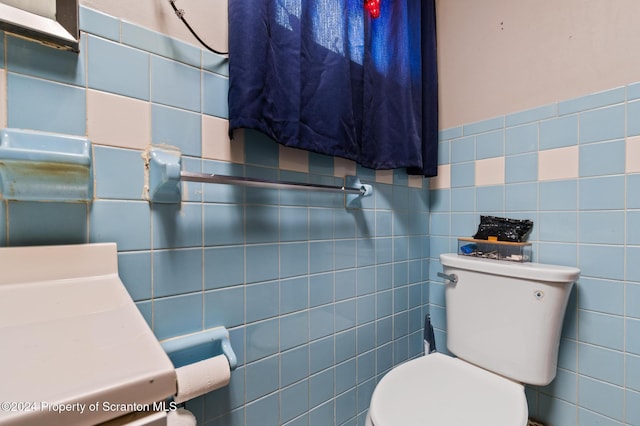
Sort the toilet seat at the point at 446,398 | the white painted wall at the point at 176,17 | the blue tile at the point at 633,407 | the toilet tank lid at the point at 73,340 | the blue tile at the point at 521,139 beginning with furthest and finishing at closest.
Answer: the blue tile at the point at 521,139 → the blue tile at the point at 633,407 → the toilet seat at the point at 446,398 → the white painted wall at the point at 176,17 → the toilet tank lid at the point at 73,340

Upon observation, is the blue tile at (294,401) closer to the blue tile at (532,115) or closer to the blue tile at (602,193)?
the blue tile at (602,193)

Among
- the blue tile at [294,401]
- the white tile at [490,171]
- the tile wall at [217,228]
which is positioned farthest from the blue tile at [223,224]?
the white tile at [490,171]

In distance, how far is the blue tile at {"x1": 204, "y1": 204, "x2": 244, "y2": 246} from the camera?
29.4 inches

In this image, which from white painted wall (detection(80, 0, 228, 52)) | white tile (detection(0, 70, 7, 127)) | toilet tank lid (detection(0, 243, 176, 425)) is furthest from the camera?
white painted wall (detection(80, 0, 228, 52))

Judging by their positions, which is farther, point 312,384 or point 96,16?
point 312,384

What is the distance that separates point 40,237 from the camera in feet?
1.81

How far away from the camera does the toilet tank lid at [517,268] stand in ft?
2.83

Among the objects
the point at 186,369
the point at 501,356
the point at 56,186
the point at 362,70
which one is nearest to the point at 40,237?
the point at 56,186

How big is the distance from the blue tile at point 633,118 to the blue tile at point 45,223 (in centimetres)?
153

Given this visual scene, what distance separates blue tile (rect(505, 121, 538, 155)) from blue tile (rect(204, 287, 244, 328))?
1164 millimetres

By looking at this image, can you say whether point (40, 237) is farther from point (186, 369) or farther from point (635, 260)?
point (635, 260)

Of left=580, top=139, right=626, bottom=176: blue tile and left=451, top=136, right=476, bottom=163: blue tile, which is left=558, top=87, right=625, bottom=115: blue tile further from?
left=451, top=136, right=476, bottom=163: blue tile

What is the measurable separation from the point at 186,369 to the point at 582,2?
1.66 m

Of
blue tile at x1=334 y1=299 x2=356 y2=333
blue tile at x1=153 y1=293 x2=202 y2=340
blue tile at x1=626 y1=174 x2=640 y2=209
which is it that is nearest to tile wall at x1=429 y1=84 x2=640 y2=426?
blue tile at x1=626 y1=174 x2=640 y2=209
